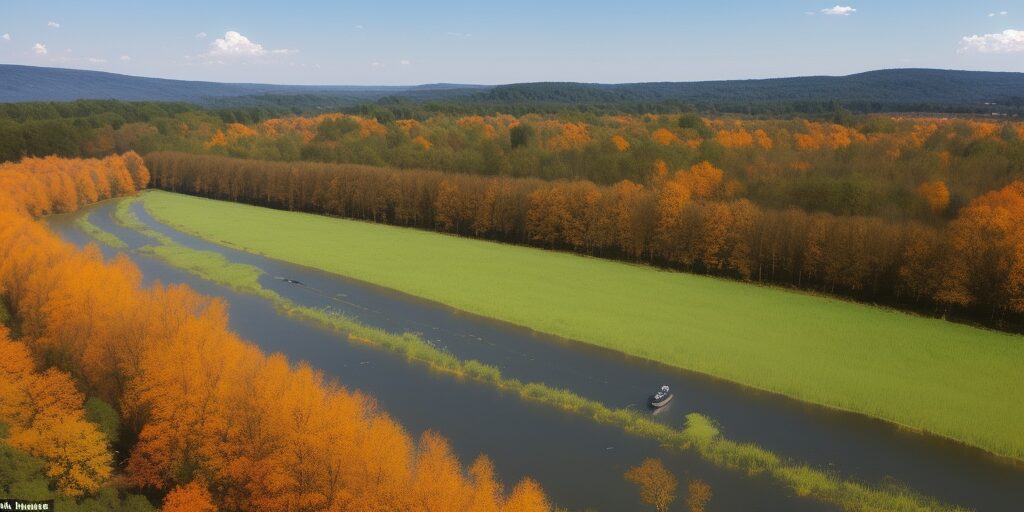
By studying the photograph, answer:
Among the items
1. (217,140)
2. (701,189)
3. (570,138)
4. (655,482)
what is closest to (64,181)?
(217,140)

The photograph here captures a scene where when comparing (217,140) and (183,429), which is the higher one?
(217,140)

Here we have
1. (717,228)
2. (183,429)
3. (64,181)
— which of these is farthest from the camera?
(64,181)

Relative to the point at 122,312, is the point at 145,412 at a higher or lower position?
lower

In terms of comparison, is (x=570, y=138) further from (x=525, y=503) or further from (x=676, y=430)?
(x=525, y=503)

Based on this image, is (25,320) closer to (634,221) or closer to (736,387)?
(736,387)

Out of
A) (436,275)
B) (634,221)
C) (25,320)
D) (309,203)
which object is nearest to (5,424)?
(25,320)

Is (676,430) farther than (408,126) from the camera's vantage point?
No
